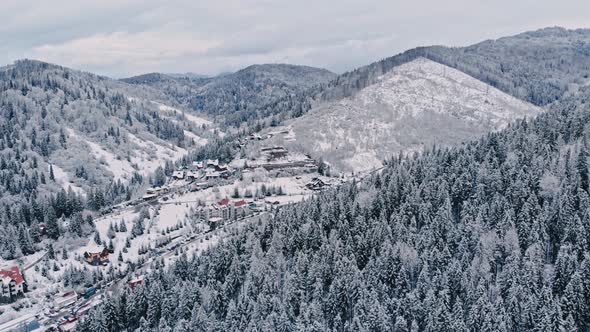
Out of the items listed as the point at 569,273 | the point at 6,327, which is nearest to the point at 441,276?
the point at 569,273

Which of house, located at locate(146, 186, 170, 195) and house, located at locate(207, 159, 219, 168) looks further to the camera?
house, located at locate(207, 159, 219, 168)

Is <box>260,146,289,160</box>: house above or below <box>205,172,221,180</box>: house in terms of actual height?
above

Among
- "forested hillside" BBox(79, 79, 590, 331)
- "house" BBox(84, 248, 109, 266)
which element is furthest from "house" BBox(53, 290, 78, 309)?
"forested hillside" BBox(79, 79, 590, 331)

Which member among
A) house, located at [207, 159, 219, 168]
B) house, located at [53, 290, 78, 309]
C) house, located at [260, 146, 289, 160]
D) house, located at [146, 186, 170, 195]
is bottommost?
house, located at [53, 290, 78, 309]

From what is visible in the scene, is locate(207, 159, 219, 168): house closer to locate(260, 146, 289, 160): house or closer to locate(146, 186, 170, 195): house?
locate(260, 146, 289, 160): house

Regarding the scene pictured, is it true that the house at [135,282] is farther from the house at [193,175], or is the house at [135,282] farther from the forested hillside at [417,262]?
the house at [193,175]

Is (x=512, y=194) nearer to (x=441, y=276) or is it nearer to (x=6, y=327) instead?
(x=441, y=276)

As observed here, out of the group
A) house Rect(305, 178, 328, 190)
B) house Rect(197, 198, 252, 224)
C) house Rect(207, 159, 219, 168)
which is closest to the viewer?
house Rect(197, 198, 252, 224)
